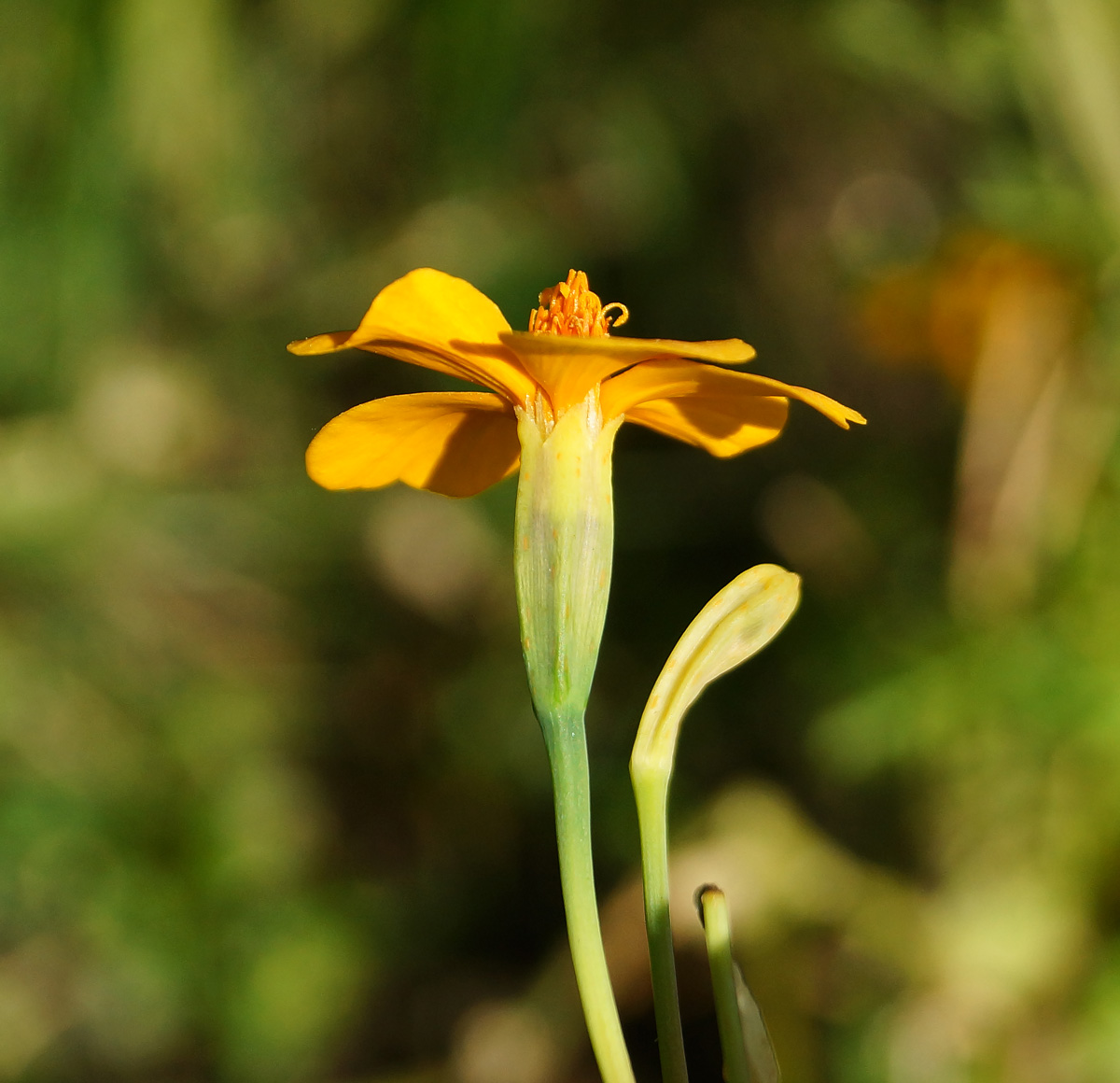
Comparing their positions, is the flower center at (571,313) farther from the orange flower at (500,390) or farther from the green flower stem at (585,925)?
the green flower stem at (585,925)

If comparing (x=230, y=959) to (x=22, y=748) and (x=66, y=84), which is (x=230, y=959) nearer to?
(x=22, y=748)

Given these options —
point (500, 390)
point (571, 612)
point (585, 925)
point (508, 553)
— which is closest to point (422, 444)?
point (500, 390)

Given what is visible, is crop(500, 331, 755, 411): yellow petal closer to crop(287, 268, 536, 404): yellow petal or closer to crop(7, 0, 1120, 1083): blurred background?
crop(287, 268, 536, 404): yellow petal

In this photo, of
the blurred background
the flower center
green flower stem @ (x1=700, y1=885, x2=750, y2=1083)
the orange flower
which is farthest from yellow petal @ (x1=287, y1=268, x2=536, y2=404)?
the blurred background

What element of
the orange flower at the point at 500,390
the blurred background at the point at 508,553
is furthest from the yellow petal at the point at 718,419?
the blurred background at the point at 508,553

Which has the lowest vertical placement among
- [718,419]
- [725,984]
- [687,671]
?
[725,984]

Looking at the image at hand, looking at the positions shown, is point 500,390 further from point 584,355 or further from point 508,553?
point 508,553
